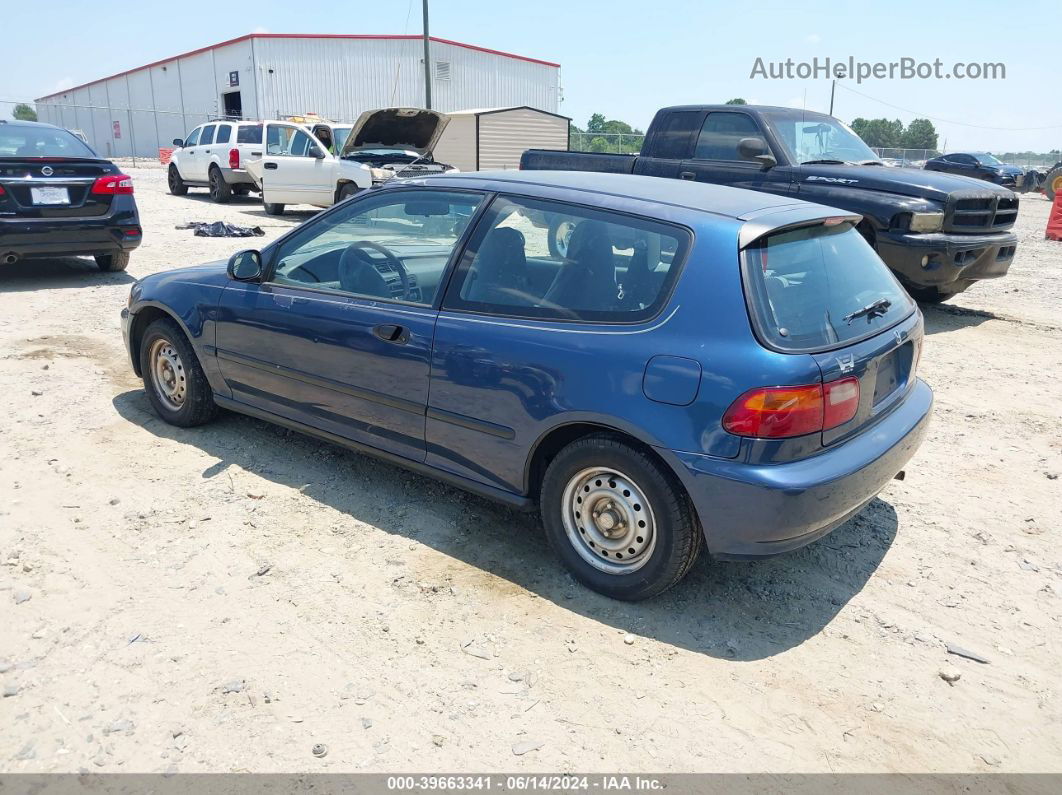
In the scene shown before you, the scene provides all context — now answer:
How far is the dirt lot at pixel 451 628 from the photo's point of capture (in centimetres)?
257

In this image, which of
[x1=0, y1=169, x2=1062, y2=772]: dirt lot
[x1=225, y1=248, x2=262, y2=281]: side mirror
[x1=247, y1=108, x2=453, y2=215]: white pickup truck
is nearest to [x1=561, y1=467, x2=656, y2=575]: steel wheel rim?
[x1=0, y1=169, x2=1062, y2=772]: dirt lot

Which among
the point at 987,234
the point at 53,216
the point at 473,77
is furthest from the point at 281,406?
the point at 473,77

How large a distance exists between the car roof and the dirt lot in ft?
5.20

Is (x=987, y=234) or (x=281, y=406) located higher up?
(x=987, y=234)

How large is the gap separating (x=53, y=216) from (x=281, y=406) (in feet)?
18.7

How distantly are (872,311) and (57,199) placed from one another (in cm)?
820

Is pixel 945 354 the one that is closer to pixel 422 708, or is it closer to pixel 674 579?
pixel 674 579

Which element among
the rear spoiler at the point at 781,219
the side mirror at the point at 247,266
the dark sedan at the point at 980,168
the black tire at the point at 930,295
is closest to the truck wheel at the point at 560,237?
the rear spoiler at the point at 781,219

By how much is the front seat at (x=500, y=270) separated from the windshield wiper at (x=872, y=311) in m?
1.34

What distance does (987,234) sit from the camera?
8117 mm

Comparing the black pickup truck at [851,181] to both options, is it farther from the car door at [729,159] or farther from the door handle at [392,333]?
Answer: the door handle at [392,333]

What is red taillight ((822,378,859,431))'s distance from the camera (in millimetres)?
2961

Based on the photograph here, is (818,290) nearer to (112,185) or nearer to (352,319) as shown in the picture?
(352,319)

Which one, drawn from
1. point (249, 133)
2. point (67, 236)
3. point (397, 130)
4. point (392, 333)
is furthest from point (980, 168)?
point (392, 333)
